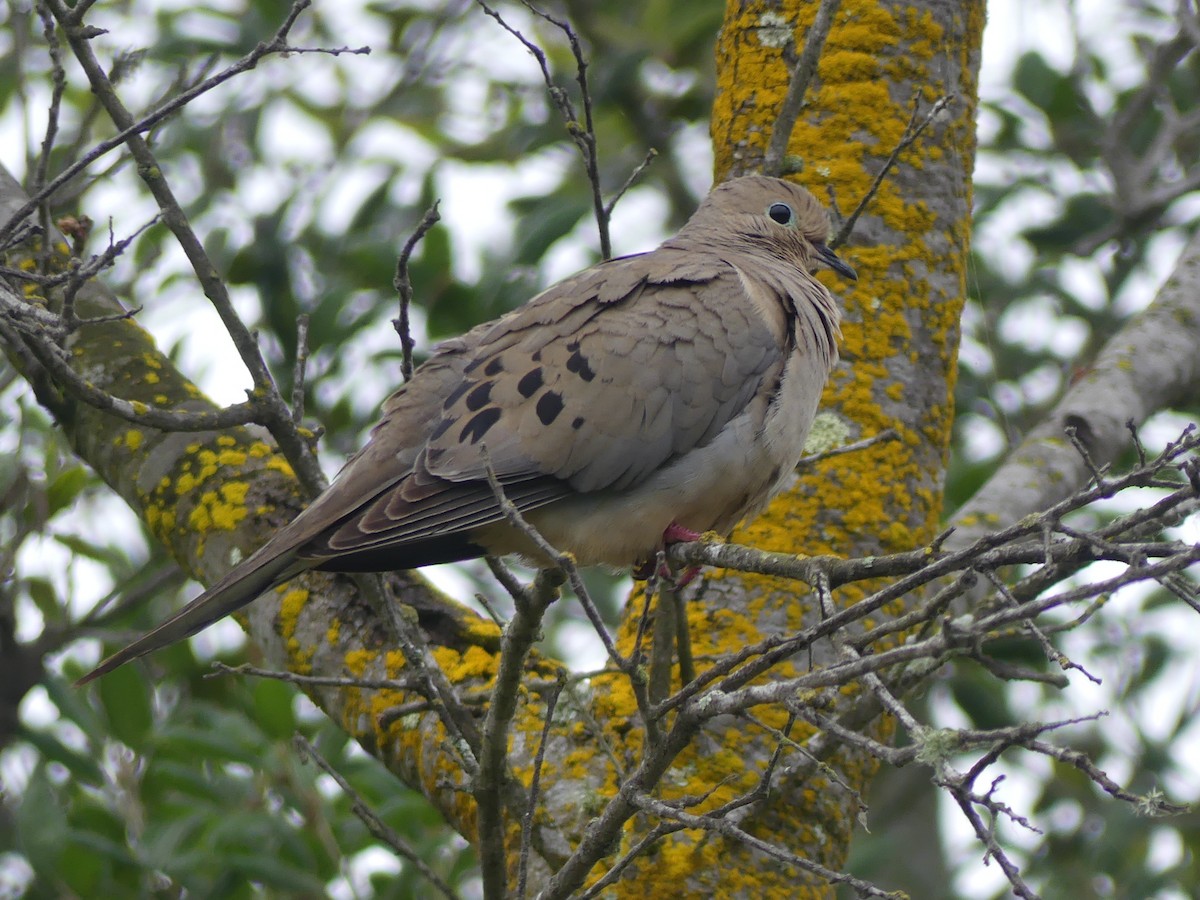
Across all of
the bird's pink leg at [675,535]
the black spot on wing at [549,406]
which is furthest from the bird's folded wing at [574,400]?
the bird's pink leg at [675,535]

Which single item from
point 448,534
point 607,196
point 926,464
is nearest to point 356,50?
point 448,534

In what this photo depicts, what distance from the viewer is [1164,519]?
1772 millimetres

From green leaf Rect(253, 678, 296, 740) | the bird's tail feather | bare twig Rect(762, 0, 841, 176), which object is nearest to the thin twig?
bare twig Rect(762, 0, 841, 176)

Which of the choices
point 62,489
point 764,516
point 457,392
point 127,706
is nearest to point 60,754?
A: point 127,706

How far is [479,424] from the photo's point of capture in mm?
2926

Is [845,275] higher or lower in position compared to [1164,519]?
higher

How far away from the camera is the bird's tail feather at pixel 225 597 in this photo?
2561 millimetres

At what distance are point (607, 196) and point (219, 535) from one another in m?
2.33

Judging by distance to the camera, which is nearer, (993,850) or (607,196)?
(993,850)

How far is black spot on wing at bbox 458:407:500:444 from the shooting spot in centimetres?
290

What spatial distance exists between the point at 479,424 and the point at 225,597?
→ 2.05ft

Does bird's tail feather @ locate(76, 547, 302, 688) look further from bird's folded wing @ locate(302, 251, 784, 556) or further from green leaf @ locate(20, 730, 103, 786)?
green leaf @ locate(20, 730, 103, 786)

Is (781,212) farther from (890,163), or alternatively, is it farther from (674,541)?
(674,541)

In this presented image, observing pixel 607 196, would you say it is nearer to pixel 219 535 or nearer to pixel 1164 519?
pixel 219 535
